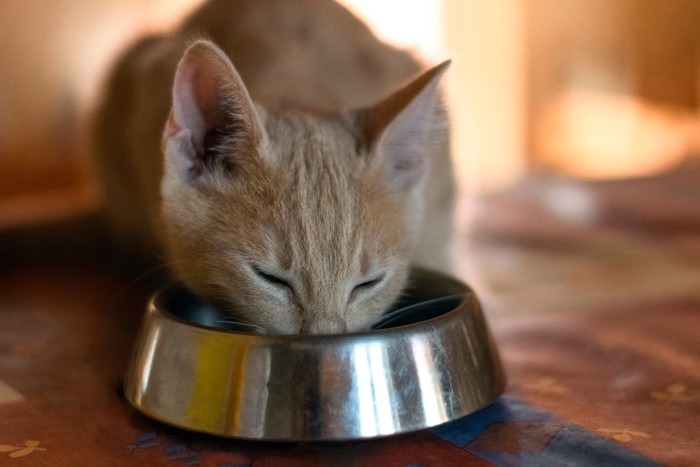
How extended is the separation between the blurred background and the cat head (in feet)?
5.52

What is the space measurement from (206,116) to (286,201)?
0.23 meters

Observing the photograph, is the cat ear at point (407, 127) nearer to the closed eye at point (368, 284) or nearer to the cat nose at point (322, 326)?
the closed eye at point (368, 284)

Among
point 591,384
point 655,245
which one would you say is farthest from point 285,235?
point 655,245

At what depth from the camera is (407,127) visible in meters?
1.62

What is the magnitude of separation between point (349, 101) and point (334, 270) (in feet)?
2.41

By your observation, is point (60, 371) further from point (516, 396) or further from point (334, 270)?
point (516, 396)

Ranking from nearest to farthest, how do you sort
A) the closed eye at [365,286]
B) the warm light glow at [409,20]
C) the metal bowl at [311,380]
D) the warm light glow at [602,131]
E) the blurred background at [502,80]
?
the metal bowl at [311,380] → the closed eye at [365,286] → the blurred background at [502,80] → the warm light glow at [409,20] → the warm light glow at [602,131]

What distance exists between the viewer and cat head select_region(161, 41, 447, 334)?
55.8 inches

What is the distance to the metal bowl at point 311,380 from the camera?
1236mm

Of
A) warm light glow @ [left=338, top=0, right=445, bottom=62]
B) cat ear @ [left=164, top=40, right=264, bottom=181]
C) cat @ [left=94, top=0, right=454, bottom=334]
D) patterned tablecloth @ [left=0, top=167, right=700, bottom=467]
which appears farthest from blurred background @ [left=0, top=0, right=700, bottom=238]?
cat ear @ [left=164, top=40, right=264, bottom=181]

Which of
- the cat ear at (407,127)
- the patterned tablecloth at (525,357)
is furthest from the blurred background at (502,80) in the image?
the cat ear at (407,127)

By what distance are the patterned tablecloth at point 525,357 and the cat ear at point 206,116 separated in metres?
0.48

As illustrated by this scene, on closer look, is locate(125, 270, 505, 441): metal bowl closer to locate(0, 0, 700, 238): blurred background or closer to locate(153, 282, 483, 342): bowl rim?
locate(153, 282, 483, 342): bowl rim

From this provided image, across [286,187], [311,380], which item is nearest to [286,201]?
[286,187]
